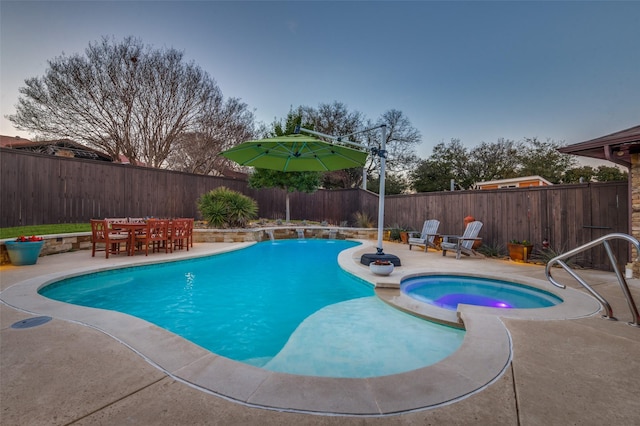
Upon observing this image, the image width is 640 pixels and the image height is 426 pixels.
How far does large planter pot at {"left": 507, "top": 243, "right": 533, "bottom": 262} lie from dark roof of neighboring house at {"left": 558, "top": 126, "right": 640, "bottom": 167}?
232 centimetres

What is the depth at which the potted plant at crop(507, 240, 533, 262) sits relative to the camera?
6.47 m

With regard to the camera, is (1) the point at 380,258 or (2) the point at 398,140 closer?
(1) the point at 380,258

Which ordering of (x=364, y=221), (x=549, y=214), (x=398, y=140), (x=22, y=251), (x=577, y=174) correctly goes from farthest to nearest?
1. (x=398, y=140)
2. (x=577, y=174)
3. (x=364, y=221)
4. (x=549, y=214)
5. (x=22, y=251)

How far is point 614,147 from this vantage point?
4523mm

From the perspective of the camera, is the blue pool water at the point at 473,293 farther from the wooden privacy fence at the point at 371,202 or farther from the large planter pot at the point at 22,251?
the large planter pot at the point at 22,251

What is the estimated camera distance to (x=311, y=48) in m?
9.76

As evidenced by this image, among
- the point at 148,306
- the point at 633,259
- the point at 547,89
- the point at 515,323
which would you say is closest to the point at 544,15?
the point at 547,89

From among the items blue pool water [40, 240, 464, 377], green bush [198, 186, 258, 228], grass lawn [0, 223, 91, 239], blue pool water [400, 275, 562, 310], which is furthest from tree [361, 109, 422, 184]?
grass lawn [0, 223, 91, 239]

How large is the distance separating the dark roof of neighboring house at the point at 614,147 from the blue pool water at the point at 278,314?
416cm

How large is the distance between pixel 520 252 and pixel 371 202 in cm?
689

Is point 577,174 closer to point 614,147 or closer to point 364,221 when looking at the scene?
point 364,221

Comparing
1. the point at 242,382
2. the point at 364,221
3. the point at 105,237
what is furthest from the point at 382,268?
the point at 364,221

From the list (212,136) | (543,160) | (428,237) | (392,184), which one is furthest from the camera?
(392,184)

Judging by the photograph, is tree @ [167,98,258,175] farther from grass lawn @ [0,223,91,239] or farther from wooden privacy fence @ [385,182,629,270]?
wooden privacy fence @ [385,182,629,270]
